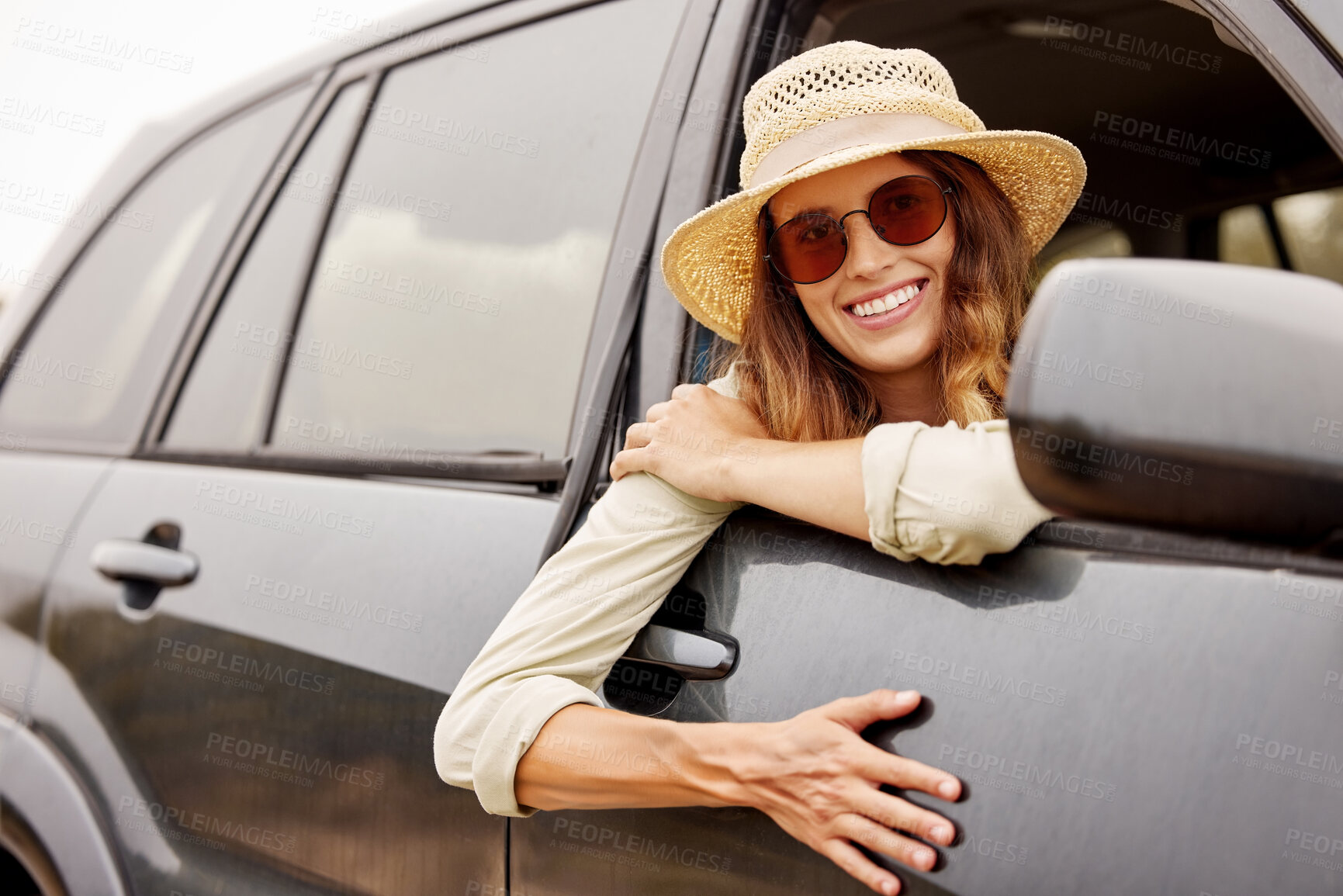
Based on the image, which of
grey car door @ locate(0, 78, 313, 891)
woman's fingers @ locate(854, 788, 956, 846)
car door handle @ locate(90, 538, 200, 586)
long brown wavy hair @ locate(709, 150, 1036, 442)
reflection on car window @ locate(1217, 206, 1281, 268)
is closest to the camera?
woman's fingers @ locate(854, 788, 956, 846)

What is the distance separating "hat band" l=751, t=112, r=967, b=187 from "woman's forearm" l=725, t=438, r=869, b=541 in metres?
0.47

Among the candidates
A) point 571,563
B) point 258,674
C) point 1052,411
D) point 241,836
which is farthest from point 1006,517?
point 241,836

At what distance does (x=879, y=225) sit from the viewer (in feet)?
5.05

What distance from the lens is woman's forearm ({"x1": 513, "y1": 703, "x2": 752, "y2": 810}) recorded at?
111 centimetres

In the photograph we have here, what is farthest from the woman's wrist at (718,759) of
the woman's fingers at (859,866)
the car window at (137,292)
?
the car window at (137,292)

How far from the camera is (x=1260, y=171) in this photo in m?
2.66

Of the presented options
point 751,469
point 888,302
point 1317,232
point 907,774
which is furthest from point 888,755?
point 1317,232

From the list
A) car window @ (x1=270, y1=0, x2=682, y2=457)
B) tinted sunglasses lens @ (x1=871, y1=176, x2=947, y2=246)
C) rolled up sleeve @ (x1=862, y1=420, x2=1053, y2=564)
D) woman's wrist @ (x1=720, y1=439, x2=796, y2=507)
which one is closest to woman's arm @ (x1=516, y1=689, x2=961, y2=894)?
rolled up sleeve @ (x1=862, y1=420, x2=1053, y2=564)

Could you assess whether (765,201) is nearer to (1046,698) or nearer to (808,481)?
(808,481)

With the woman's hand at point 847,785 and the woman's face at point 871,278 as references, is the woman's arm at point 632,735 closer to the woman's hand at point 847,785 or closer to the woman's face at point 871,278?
the woman's hand at point 847,785

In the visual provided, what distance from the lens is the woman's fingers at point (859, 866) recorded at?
966 millimetres

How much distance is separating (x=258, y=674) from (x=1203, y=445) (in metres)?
1.48

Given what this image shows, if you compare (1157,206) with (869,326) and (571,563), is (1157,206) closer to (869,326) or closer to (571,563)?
(869,326)

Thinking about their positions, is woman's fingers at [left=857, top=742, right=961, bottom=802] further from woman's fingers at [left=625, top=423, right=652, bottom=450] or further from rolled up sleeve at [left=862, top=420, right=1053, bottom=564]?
woman's fingers at [left=625, top=423, right=652, bottom=450]
